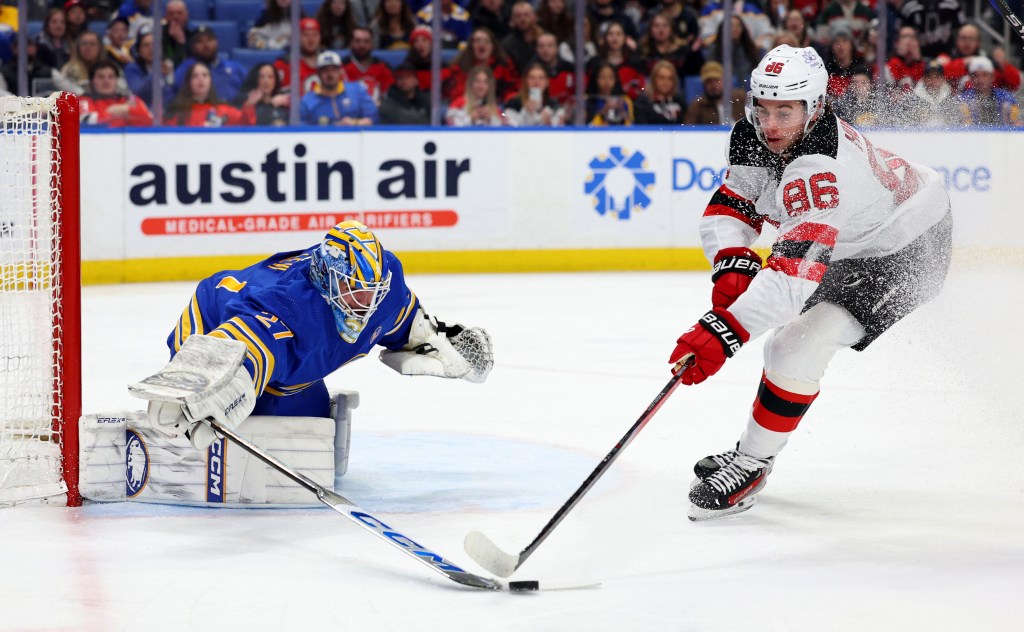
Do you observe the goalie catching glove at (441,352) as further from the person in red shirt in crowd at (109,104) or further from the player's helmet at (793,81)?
the person in red shirt in crowd at (109,104)

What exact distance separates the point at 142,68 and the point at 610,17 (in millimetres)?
2746

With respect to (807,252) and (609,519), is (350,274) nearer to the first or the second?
(609,519)

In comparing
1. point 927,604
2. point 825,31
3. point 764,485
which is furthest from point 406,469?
point 825,31

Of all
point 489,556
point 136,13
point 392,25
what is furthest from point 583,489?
point 392,25

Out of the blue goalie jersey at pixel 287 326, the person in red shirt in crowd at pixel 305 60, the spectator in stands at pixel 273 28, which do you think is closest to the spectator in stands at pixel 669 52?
the person in red shirt in crowd at pixel 305 60

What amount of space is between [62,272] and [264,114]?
4562 millimetres

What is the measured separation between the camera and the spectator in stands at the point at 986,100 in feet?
27.0

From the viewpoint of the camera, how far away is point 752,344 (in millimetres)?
5965

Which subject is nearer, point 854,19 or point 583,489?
point 583,489

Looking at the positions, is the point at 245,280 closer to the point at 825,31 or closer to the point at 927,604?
the point at 927,604

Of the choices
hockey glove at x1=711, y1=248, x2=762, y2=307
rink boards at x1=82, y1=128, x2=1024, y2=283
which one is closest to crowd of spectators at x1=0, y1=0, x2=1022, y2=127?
rink boards at x1=82, y1=128, x2=1024, y2=283

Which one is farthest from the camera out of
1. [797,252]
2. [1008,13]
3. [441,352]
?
[1008,13]

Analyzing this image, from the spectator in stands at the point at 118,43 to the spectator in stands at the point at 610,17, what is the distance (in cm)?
267

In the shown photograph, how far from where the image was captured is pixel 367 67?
8.07m
